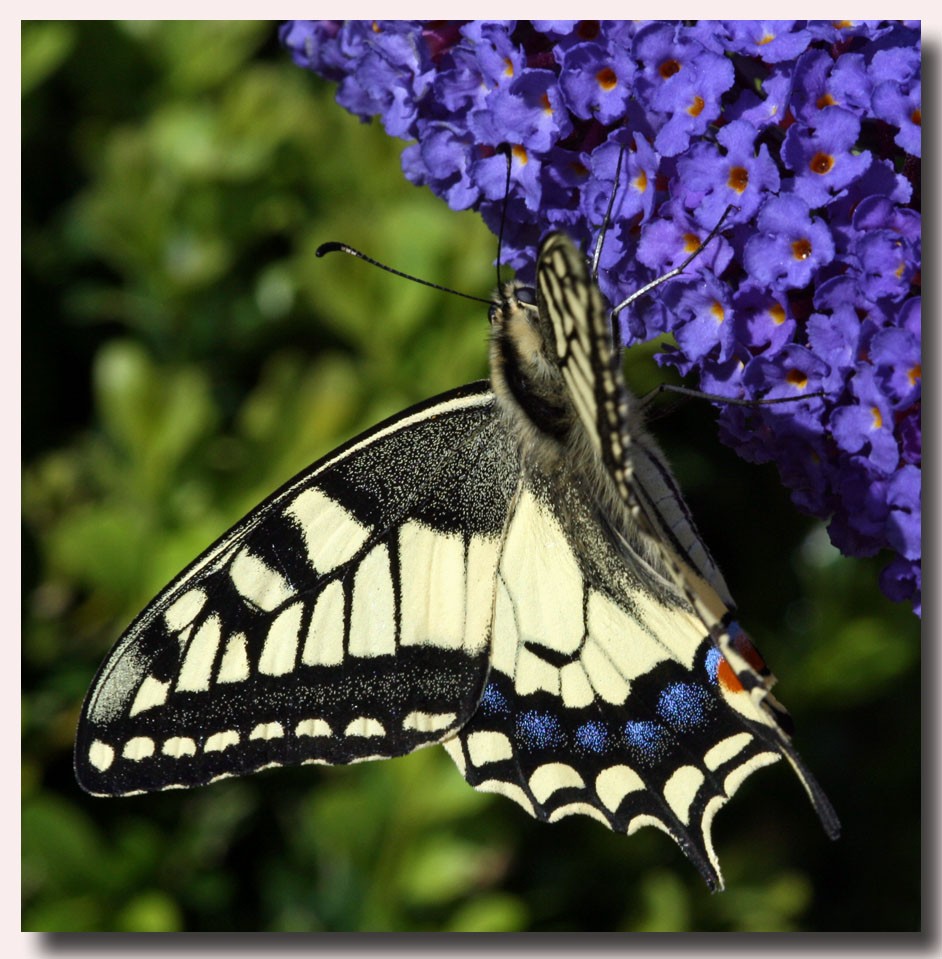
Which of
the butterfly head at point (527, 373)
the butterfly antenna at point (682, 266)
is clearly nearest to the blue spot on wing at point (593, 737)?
the butterfly head at point (527, 373)

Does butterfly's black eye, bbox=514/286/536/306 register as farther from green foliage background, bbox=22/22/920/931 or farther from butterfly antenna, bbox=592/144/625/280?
green foliage background, bbox=22/22/920/931

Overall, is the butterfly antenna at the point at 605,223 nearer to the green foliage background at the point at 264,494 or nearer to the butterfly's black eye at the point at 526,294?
the butterfly's black eye at the point at 526,294

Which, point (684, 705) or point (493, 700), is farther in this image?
point (493, 700)

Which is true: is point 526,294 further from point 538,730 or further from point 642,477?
point 538,730

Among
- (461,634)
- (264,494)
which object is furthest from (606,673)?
(264,494)

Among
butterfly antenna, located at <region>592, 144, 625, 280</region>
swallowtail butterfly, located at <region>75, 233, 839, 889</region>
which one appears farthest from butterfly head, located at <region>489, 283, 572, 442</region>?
butterfly antenna, located at <region>592, 144, 625, 280</region>
